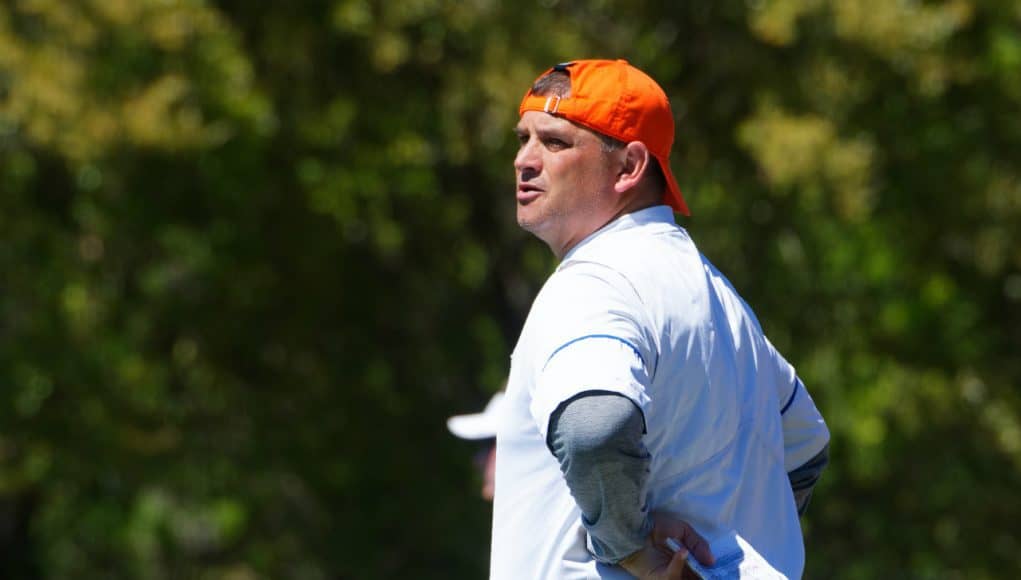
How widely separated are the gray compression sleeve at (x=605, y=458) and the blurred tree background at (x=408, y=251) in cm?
705

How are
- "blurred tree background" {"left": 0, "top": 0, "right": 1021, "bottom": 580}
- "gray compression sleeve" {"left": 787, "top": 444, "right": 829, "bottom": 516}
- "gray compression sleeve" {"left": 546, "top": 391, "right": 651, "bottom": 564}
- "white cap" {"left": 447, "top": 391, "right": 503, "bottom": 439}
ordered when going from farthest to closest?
"blurred tree background" {"left": 0, "top": 0, "right": 1021, "bottom": 580} → "white cap" {"left": 447, "top": 391, "right": 503, "bottom": 439} → "gray compression sleeve" {"left": 787, "top": 444, "right": 829, "bottom": 516} → "gray compression sleeve" {"left": 546, "top": 391, "right": 651, "bottom": 564}

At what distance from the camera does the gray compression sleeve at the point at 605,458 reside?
2088mm

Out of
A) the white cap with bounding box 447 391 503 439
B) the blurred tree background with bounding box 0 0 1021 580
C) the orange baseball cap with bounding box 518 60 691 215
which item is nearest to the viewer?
the orange baseball cap with bounding box 518 60 691 215

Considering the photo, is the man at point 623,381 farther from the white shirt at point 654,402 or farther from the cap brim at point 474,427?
the cap brim at point 474,427

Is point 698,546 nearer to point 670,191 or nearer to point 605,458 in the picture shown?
point 605,458

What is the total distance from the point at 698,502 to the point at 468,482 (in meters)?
10.2

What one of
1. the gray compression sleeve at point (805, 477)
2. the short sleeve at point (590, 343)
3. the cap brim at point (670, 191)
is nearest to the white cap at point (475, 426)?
the gray compression sleeve at point (805, 477)

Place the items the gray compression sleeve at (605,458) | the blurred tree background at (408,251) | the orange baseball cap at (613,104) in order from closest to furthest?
1. the gray compression sleeve at (605,458)
2. the orange baseball cap at (613,104)
3. the blurred tree background at (408,251)

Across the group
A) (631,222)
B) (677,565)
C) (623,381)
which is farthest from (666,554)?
(631,222)

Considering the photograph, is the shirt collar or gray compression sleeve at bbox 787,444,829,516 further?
gray compression sleeve at bbox 787,444,829,516

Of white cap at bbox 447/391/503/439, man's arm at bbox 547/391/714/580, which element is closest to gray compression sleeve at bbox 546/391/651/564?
A: man's arm at bbox 547/391/714/580

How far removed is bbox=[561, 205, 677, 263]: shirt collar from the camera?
2410 mm

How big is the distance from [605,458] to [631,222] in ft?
1.53

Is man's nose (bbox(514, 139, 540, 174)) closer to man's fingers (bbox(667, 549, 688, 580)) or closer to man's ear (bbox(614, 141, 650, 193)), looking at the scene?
man's ear (bbox(614, 141, 650, 193))
